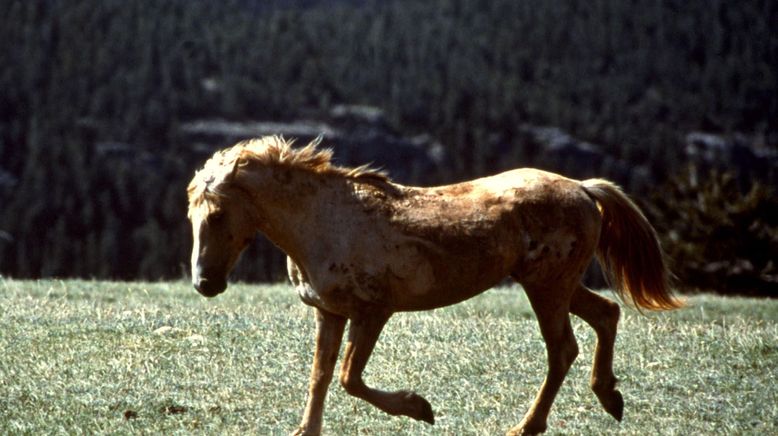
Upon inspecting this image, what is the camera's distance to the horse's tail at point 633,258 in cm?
814

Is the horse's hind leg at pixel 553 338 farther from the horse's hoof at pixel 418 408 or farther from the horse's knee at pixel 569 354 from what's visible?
the horse's hoof at pixel 418 408

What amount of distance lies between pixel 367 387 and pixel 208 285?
3.49ft

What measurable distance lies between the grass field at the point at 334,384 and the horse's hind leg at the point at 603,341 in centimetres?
21

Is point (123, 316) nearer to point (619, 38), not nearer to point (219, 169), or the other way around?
point (219, 169)

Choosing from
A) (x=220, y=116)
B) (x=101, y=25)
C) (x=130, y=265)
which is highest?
(x=101, y=25)

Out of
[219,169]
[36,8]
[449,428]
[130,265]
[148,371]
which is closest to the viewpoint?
[219,169]

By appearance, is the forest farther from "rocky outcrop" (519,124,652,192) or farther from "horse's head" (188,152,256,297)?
"horse's head" (188,152,256,297)

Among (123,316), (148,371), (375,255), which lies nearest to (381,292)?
(375,255)

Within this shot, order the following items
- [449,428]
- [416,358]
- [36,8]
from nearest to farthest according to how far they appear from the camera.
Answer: [449,428]
[416,358]
[36,8]

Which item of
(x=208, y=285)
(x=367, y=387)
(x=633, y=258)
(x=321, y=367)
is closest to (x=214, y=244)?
(x=208, y=285)

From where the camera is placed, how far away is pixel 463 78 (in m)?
110

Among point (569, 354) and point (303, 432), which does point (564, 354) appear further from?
point (303, 432)

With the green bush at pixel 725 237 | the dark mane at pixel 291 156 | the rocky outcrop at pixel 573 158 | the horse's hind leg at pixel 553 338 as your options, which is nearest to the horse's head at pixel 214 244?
the dark mane at pixel 291 156

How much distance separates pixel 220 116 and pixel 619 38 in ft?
117
